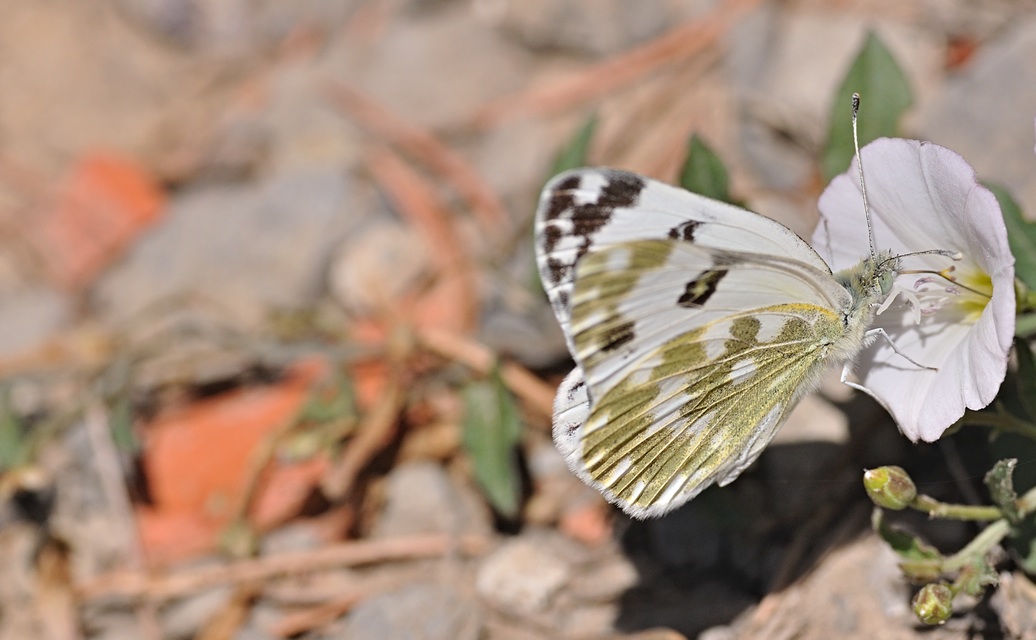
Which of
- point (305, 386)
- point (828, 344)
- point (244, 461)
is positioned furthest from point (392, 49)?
point (828, 344)

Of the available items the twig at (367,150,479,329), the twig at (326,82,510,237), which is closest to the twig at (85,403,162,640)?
the twig at (367,150,479,329)

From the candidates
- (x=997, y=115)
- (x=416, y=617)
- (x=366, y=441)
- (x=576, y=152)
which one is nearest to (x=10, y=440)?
(x=366, y=441)

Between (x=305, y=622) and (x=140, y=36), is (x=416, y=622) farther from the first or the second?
(x=140, y=36)

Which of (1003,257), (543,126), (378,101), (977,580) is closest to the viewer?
(1003,257)

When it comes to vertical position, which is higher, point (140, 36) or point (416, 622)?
point (140, 36)

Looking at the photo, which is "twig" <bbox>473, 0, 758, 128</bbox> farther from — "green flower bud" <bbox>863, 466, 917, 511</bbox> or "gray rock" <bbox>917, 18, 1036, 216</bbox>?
"green flower bud" <bbox>863, 466, 917, 511</bbox>

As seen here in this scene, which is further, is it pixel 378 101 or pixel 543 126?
pixel 378 101

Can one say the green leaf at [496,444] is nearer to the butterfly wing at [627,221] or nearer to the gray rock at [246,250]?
the butterfly wing at [627,221]
